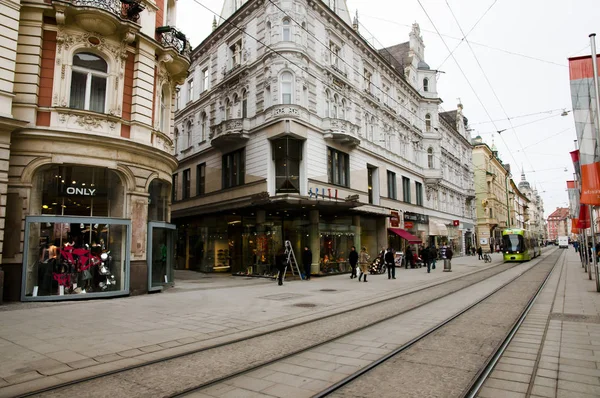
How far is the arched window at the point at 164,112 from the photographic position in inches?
662

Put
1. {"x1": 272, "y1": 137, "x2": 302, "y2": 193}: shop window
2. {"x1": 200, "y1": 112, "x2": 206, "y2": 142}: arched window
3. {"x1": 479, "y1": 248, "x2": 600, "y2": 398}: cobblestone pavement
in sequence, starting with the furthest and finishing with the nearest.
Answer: {"x1": 200, "y1": 112, "x2": 206, "y2": 142}: arched window < {"x1": 272, "y1": 137, "x2": 302, "y2": 193}: shop window < {"x1": 479, "y1": 248, "x2": 600, "y2": 398}: cobblestone pavement

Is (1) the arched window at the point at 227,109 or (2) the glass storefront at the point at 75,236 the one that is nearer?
(2) the glass storefront at the point at 75,236

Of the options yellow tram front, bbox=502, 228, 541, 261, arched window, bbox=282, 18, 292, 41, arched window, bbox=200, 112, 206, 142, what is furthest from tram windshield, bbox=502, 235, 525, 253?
arched window, bbox=200, 112, 206, 142

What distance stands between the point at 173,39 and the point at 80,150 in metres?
6.50

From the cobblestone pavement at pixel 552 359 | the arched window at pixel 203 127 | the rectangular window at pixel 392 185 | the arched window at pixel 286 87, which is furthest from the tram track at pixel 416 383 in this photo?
the arched window at pixel 203 127

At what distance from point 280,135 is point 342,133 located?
4658 millimetres

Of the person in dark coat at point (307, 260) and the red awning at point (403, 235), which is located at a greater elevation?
the red awning at point (403, 235)

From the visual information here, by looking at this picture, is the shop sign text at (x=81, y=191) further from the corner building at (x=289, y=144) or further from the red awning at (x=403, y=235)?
the red awning at (x=403, y=235)

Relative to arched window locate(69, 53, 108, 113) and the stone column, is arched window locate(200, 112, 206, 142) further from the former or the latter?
arched window locate(69, 53, 108, 113)

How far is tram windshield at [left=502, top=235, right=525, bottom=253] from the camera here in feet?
116

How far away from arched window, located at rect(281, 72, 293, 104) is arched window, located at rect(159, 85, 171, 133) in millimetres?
7660

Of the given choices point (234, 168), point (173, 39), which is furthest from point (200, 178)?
point (173, 39)

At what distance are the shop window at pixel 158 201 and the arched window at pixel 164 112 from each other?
2.51m

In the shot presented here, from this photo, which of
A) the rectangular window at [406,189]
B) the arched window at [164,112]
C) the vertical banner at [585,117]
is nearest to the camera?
the vertical banner at [585,117]
